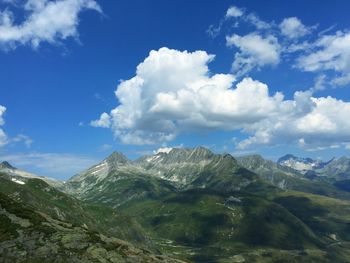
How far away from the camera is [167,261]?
110688 millimetres

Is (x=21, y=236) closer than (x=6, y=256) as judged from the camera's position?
No

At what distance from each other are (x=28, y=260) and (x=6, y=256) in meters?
4.90

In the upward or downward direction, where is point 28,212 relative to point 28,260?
upward

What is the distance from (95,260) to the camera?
3780 inches

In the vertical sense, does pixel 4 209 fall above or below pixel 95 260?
above

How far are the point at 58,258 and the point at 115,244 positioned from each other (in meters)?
17.2

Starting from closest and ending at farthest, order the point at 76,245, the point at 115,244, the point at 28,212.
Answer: the point at 76,245
the point at 115,244
the point at 28,212

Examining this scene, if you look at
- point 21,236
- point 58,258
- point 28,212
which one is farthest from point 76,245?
point 28,212

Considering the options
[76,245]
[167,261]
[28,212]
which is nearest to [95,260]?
[76,245]

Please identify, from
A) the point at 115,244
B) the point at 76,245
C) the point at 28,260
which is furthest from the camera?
the point at 115,244

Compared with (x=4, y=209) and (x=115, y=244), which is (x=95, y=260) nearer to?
(x=115, y=244)

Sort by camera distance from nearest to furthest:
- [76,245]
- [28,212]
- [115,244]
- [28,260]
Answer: [28,260] < [76,245] < [115,244] < [28,212]

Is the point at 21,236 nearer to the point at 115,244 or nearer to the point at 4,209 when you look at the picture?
the point at 4,209

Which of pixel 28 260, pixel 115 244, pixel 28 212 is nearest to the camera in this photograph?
pixel 28 260
